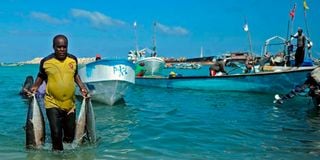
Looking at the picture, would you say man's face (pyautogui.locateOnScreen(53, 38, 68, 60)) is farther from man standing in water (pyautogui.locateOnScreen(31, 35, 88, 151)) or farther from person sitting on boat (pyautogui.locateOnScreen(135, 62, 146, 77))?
person sitting on boat (pyautogui.locateOnScreen(135, 62, 146, 77))

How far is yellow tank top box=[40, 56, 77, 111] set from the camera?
6891mm

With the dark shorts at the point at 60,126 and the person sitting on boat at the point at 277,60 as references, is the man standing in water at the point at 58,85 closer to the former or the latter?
the dark shorts at the point at 60,126

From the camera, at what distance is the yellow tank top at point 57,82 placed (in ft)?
22.6

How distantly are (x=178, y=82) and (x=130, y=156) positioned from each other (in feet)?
56.0

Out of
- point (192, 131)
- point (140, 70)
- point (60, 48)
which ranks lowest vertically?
point (192, 131)

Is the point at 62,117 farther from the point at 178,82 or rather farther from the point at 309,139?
the point at 178,82

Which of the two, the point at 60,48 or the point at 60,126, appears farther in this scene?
the point at 60,126

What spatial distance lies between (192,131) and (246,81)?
11589 mm

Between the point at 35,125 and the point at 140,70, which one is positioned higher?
the point at 140,70

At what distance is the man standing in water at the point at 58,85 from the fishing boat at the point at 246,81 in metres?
12.8

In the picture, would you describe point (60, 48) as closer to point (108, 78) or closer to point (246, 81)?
point (108, 78)

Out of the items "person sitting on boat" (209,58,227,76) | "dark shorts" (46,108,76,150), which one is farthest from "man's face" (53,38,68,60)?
"person sitting on boat" (209,58,227,76)

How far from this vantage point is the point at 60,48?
22.5 feet

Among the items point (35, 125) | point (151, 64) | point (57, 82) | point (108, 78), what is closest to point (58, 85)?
point (57, 82)
